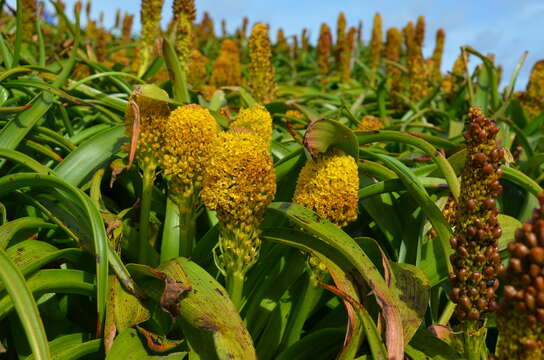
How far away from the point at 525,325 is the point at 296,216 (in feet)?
2.27

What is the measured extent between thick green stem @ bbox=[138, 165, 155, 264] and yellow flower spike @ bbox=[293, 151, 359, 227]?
0.54 metres

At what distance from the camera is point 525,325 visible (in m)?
1.08

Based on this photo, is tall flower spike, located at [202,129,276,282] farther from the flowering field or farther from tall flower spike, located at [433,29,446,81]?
tall flower spike, located at [433,29,446,81]

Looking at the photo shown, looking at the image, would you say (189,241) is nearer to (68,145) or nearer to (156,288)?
(156,288)

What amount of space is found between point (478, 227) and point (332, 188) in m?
0.39

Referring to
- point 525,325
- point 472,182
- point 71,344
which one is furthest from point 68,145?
point 525,325

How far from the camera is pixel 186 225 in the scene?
6.12 ft

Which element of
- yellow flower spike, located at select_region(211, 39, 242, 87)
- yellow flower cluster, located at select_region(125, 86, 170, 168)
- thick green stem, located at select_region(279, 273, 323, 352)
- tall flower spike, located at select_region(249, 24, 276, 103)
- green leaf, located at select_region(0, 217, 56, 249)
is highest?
yellow flower spike, located at select_region(211, 39, 242, 87)

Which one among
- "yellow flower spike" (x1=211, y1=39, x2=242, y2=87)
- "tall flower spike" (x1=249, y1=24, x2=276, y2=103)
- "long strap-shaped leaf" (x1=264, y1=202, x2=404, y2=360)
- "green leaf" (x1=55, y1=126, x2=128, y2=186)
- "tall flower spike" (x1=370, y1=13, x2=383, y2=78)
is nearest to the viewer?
"long strap-shaped leaf" (x1=264, y1=202, x2=404, y2=360)

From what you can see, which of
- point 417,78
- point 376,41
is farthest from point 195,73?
point 376,41

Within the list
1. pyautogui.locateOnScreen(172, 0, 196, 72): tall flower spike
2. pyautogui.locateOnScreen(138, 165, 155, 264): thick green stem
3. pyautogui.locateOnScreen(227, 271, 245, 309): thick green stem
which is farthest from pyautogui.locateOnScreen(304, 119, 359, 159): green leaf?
pyautogui.locateOnScreen(172, 0, 196, 72): tall flower spike

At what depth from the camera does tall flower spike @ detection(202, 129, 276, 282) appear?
4.85 feet

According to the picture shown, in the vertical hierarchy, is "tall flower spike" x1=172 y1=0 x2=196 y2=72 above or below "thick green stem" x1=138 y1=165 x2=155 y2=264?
above

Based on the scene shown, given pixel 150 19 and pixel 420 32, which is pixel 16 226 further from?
pixel 420 32
